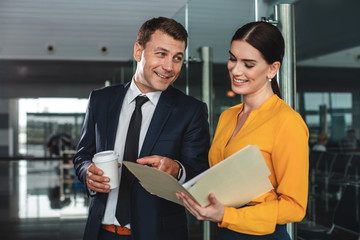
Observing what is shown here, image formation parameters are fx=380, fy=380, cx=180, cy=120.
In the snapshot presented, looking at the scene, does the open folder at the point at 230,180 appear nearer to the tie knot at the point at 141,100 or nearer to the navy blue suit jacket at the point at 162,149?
the navy blue suit jacket at the point at 162,149

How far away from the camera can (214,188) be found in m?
1.04

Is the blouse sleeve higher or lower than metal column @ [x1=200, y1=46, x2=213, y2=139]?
lower

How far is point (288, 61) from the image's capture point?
1.80 meters

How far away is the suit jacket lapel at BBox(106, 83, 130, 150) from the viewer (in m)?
1.53

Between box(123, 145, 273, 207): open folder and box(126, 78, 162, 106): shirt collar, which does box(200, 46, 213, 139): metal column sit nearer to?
box(126, 78, 162, 106): shirt collar

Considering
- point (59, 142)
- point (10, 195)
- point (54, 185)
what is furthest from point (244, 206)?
point (59, 142)

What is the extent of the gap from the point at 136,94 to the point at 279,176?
29.6 inches

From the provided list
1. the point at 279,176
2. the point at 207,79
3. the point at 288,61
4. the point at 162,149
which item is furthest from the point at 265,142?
the point at 207,79

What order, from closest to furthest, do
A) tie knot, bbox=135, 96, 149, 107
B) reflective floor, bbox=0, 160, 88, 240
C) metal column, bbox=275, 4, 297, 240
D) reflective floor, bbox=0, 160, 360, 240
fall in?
tie knot, bbox=135, 96, 149, 107, metal column, bbox=275, 4, 297, 240, reflective floor, bbox=0, 160, 360, 240, reflective floor, bbox=0, 160, 88, 240

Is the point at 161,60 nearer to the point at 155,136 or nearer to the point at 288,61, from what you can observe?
the point at 155,136

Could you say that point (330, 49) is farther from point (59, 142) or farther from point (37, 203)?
point (59, 142)

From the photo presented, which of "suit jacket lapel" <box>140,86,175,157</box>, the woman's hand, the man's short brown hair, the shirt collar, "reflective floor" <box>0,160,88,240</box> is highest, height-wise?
the man's short brown hair

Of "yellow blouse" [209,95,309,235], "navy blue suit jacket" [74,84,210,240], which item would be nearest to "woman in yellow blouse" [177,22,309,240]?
"yellow blouse" [209,95,309,235]

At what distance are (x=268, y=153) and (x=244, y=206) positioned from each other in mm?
198
